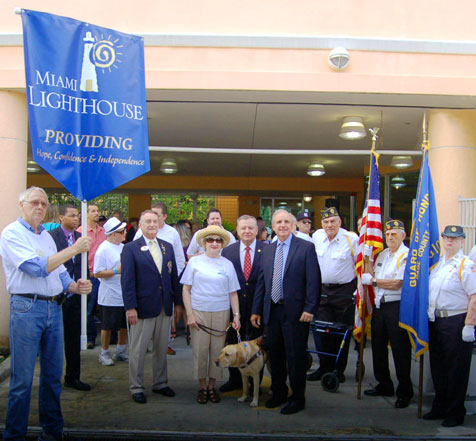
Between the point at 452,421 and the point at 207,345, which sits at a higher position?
the point at 207,345

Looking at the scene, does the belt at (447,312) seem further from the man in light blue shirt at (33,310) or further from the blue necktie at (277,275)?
the man in light blue shirt at (33,310)

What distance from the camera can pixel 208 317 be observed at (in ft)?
17.0

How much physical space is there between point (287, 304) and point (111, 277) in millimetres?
2614

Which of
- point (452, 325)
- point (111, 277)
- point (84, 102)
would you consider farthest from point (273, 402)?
point (84, 102)

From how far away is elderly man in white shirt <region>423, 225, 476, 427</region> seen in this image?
4539mm

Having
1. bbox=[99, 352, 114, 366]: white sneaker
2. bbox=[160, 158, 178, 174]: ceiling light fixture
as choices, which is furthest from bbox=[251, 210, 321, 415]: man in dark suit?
bbox=[160, 158, 178, 174]: ceiling light fixture

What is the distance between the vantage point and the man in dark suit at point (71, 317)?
17.6 ft

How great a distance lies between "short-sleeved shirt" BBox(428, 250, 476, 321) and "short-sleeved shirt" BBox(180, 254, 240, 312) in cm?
196

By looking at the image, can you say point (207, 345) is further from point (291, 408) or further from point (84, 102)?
point (84, 102)

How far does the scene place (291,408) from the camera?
4840 millimetres

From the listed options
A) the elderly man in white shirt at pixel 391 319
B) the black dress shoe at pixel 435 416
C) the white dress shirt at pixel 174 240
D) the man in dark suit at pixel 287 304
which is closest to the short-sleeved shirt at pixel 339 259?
the elderly man in white shirt at pixel 391 319

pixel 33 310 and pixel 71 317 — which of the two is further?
pixel 71 317

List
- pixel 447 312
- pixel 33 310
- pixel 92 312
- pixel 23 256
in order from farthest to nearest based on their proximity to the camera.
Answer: pixel 92 312 → pixel 447 312 → pixel 33 310 → pixel 23 256

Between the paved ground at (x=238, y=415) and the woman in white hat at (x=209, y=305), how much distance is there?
328 mm
